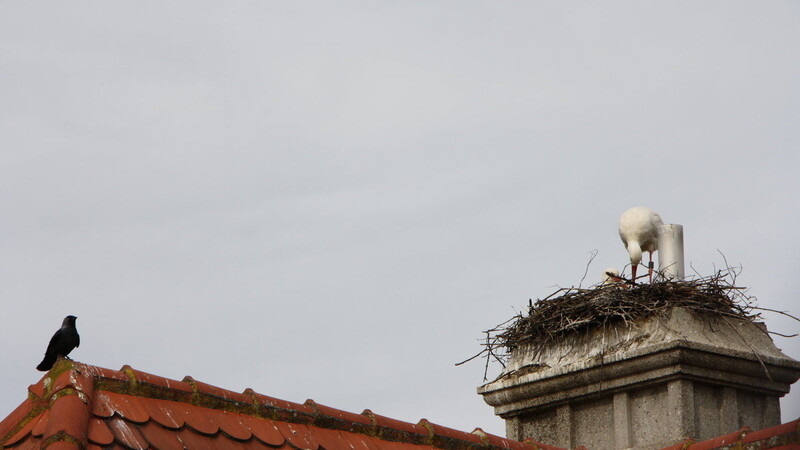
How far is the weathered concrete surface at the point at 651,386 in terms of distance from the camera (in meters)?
6.68

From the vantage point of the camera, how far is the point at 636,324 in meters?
7.38

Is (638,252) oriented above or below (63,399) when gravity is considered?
above

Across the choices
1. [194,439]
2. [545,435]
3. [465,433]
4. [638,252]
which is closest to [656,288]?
[545,435]

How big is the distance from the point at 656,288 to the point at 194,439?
496cm

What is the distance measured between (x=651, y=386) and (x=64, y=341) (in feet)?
10.4

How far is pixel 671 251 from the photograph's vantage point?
9016 mm

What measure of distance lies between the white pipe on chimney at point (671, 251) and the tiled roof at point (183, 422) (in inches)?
157

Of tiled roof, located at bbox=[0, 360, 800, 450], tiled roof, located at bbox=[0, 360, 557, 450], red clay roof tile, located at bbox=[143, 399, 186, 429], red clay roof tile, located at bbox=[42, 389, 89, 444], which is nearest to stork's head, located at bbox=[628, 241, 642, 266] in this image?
tiled roof, located at bbox=[0, 360, 800, 450]

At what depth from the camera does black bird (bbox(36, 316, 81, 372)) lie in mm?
6191

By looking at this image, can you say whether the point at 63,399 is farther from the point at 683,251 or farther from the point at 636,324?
the point at 683,251

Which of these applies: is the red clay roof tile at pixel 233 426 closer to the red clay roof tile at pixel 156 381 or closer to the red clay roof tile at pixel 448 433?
the red clay roof tile at pixel 156 381

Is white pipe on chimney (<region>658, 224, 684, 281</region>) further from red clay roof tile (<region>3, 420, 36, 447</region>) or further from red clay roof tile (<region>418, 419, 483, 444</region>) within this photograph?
red clay roof tile (<region>3, 420, 36, 447</region>)

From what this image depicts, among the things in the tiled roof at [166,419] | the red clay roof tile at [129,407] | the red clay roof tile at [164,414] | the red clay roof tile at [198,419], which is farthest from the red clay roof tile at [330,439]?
the red clay roof tile at [129,407]

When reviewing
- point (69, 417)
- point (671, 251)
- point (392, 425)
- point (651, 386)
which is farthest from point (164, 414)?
point (671, 251)
